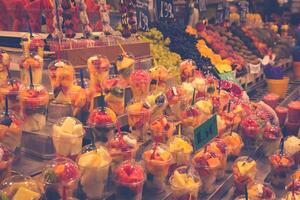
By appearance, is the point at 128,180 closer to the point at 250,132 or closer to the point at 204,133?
the point at 204,133

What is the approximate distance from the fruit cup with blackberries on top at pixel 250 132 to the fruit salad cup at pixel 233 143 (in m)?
0.18

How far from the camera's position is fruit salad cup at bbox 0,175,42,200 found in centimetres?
156

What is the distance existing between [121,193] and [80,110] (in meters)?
0.61

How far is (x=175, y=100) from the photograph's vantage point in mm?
2633

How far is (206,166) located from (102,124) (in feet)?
1.86

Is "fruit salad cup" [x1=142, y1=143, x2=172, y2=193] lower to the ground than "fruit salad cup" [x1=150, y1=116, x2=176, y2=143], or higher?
lower

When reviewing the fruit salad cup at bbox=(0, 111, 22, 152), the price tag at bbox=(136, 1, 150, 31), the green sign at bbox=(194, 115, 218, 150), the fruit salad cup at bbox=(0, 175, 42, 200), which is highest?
the price tag at bbox=(136, 1, 150, 31)

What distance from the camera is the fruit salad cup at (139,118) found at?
2329 millimetres

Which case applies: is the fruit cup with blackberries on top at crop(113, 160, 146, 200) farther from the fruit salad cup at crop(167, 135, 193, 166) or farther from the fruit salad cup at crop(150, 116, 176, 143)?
the fruit salad cup at crop(150, 116, 176, 143)

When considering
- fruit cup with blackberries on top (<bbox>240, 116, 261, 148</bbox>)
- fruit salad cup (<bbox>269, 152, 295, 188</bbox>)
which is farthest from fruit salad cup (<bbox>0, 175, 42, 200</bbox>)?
fruit cup with blackberries on top (<bbox>240, 116, 261, 148</bbox>)

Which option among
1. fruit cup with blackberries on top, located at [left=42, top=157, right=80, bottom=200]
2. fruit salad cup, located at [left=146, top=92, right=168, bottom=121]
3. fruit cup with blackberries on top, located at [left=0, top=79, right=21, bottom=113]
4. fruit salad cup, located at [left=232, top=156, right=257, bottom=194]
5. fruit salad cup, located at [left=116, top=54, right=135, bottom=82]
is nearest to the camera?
fruit cup with blackberries on top, located at [left=42, top=157, right=80, bottom=200]

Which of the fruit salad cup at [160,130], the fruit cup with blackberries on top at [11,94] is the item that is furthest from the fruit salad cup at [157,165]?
the fruit cup with blackberries on top at [11,94]

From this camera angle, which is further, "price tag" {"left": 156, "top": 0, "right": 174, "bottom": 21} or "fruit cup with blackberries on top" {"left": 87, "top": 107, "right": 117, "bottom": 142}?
"price tag" {"left": 156, "top": 0, "right": 174, "bottom": 21}

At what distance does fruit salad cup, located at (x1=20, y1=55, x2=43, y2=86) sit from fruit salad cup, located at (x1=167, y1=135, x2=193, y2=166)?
34.8 inches
